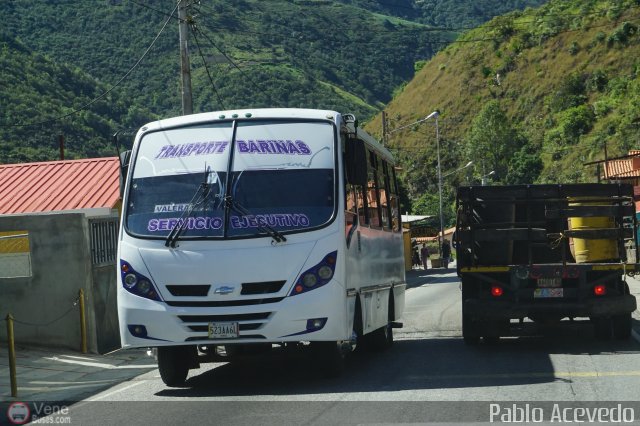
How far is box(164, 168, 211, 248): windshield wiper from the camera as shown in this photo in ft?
37.3

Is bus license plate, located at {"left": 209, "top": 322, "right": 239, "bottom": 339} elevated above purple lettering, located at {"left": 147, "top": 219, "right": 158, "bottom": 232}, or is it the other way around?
purple lettering, located at {"left": 147, "top": 219, "right": 158, "bottom": 232}

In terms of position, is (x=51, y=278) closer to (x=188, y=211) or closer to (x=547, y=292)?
(x=188, y=211)

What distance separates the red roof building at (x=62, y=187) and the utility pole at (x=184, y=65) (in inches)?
140

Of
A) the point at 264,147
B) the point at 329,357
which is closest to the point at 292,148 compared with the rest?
the point at 264,147

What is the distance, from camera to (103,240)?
17781 millimetres

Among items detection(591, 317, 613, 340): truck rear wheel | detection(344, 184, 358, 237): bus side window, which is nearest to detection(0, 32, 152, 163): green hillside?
detection(591, 317, 613, 340): truck rear wheel

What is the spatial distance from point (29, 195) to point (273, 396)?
17.8 meters

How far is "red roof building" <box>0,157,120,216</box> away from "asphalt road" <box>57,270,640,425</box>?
11.6m

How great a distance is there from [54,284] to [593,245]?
8.28 metres

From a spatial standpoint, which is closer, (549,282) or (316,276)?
(316,276)

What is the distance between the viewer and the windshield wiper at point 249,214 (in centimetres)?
1118

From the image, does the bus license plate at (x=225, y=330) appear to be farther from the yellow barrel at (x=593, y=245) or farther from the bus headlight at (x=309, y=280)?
the yellow barrel at (x=593, y=245)

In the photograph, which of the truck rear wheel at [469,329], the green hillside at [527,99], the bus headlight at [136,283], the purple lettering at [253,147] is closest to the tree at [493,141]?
the green hillside at [527,99]

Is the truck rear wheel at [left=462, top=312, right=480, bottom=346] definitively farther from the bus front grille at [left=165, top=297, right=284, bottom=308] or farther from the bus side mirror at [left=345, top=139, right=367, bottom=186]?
the bus front grille at [left=165, top=297, right=284, bottom=308]
